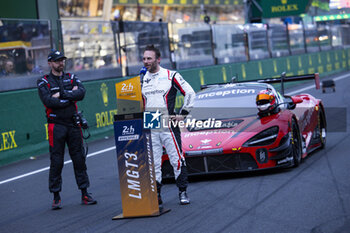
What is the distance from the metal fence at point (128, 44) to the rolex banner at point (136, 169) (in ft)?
23.8

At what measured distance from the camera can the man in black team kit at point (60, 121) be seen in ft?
26.3

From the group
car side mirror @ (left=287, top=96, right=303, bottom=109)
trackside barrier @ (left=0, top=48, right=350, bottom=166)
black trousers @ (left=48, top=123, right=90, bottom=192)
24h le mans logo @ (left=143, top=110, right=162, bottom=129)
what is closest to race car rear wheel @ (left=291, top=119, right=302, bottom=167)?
car side mirror @ (left=287, top=96, right=303, bottom=109)

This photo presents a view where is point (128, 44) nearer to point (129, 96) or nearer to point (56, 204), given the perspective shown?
point (56, 204)

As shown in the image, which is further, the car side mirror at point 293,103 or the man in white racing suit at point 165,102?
the car side mirror at point 293,103

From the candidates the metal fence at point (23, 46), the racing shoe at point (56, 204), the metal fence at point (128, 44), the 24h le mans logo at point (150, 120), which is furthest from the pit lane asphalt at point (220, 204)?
the metal fence at point (128, 44)

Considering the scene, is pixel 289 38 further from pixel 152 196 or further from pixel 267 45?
pixel 152 196

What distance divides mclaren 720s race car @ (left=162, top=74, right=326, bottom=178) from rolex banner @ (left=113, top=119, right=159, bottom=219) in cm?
171

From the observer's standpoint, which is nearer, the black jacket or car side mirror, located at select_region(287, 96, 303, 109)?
the black jacket

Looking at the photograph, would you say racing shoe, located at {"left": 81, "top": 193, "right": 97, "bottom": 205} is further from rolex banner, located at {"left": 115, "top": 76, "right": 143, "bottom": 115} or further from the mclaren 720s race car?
rolex banner, located at {"left": 115, "top": 76, "right": 143, "bottom": 115}

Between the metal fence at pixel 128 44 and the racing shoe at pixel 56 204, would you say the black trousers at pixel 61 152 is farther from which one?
the metal fence at pixel 128 44

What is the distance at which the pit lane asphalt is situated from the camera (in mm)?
6332

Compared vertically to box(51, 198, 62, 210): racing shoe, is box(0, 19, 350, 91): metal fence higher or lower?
Result: higher

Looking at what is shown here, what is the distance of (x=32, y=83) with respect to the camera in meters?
14.6

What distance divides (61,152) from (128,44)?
422 inches
